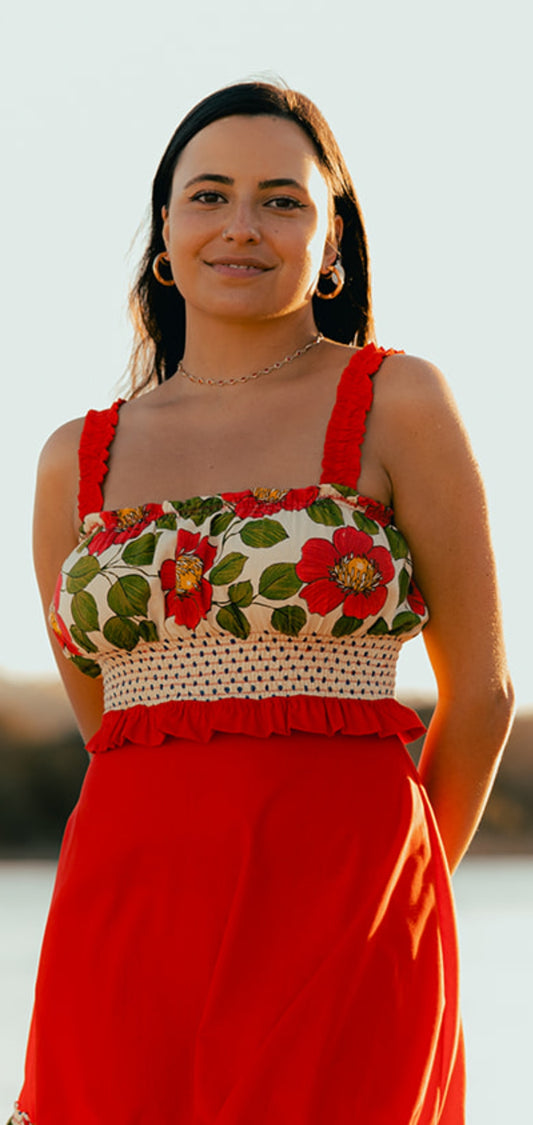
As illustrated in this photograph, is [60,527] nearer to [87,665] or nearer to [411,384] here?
[87,665]

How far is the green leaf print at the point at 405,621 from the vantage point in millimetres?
1759

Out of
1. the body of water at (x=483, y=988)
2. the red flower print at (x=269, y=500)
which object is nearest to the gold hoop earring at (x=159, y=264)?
the red flower print at (x=269, y=500)

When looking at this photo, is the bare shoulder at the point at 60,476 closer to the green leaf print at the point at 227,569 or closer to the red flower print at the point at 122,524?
the red flower print at the point at 122,524

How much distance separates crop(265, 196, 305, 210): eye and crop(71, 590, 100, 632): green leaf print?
557 millimetres

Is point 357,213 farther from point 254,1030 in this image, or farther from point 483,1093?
point 483,1093

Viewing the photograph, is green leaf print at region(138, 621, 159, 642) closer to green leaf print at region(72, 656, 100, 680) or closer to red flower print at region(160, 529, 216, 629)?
red flower print at region(160, 529, 216, 629)

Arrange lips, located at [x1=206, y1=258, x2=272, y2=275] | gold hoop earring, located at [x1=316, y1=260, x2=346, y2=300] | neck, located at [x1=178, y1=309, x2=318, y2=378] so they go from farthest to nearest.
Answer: gold hoop earring, located at [x1=316, y1=260, x2=346, y2=300], neck, located at [x1=178, y1=309, x2=318, y2=378], lips, located at [x1=206, y1=258, x2=272, y2=275]

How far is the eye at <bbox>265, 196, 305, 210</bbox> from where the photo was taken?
6.30 feet

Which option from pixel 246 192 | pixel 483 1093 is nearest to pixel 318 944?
pixel 246 192

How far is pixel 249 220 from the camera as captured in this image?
1880 millimetres

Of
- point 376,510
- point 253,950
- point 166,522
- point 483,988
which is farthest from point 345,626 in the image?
point 483,988

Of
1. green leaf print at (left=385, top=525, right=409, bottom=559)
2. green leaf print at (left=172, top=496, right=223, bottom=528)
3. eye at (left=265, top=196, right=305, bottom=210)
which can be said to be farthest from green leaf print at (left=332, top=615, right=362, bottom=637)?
eye at (left=265, top=196, right=305, bottom=210)

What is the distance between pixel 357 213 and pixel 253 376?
A: 31 cm

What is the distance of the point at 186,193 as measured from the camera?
1.96 meters
